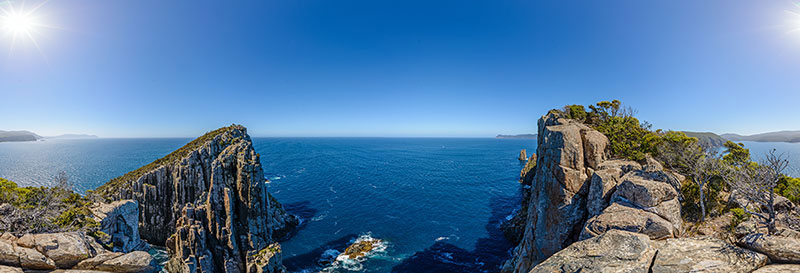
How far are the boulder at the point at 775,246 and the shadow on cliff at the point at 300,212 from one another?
179 ft

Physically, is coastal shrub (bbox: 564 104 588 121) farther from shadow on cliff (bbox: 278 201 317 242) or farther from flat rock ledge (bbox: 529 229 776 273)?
shadow on cliff (bbox: 278 201 317 242)

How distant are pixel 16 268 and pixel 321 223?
43071 millimetres

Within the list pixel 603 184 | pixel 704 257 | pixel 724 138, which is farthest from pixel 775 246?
pixel 724 138

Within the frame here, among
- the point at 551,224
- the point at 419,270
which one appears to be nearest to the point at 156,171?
the point at 419,270

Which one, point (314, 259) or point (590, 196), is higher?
point (590, 196)

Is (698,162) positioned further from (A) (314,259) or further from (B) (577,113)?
(A) (314,259)

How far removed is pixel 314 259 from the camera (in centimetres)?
4034

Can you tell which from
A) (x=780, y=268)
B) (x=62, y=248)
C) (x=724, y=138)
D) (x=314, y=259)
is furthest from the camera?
(x=724, y=138)

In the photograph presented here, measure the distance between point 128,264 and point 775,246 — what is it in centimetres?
3294

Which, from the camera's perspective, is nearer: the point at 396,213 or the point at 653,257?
the point at 653,257

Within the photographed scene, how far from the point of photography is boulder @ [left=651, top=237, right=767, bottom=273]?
36.4 ft

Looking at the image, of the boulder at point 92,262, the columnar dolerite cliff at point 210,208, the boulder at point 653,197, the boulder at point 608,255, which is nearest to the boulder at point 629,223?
the boulder at point 653,197

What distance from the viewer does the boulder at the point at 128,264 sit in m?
14.0

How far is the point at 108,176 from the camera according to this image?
8675 centimetres
